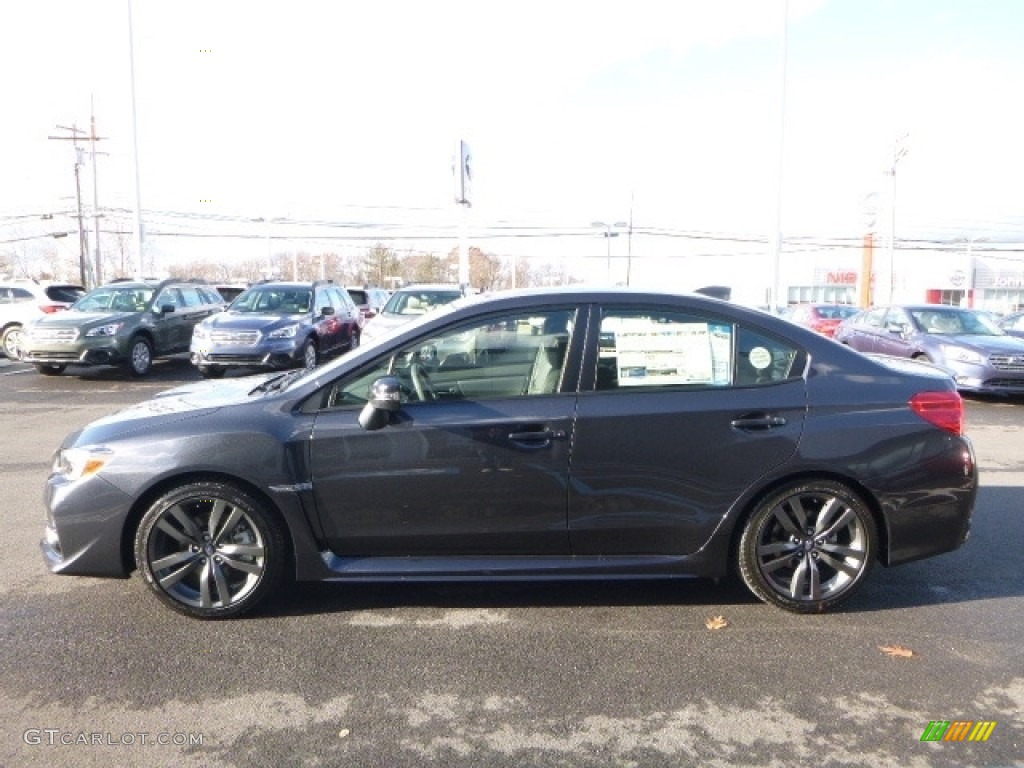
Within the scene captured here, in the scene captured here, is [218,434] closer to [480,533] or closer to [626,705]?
[480,533]

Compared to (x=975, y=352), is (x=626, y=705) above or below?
below

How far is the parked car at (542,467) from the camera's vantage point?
11.8 ft

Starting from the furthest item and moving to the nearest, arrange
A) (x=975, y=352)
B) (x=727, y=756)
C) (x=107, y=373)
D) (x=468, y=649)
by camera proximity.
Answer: (x=107, y=373) < (x=975, y=352) < (x=468, y=649) < (x=727, y=756)

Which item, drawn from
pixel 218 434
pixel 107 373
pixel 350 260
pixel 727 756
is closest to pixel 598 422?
pixel 727 756

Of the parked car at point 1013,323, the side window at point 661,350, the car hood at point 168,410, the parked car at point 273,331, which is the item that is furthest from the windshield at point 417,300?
the parked car at point 1013,323

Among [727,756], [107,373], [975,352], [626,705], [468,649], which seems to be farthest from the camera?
[107,373]

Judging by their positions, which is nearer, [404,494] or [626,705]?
[626,705]

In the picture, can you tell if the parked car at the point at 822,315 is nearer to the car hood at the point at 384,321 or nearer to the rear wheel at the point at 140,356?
the car hood at the point at 384,321

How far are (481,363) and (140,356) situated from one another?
11719mm

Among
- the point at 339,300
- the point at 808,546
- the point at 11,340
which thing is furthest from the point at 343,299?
the point at 808,546

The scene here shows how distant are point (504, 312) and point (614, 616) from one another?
1.66 metres

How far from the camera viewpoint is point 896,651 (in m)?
3.48

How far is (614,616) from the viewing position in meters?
3.80

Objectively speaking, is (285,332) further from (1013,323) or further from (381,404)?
(1013,323)
